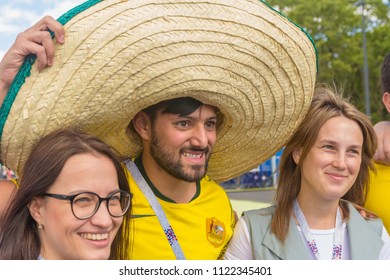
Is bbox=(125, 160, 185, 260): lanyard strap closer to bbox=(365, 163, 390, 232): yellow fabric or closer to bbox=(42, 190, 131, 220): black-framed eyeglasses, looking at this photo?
bbox=(42, 190, 131, 220): black-framed eyeglasses

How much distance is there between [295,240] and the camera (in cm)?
285

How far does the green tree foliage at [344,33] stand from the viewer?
87.4 feet

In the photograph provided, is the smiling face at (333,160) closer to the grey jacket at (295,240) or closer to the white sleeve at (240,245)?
the grey jacket at (295,240)

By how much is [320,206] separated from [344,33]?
26212mm

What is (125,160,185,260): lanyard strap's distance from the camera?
291cm

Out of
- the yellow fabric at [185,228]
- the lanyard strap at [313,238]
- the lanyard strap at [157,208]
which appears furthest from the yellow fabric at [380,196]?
the lanyard strap at [157,208]

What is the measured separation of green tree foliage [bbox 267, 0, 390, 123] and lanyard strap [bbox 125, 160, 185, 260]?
24236 millimetres

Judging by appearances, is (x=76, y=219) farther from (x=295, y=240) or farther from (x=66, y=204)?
(x=295, y=240)

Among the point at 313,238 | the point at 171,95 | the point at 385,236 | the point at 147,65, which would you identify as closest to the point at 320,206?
the point at 313,238

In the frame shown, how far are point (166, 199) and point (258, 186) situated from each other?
2224 cm

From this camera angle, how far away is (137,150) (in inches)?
131

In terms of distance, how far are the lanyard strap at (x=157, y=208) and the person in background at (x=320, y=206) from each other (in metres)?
0.28

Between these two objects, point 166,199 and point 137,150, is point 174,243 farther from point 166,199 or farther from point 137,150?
point 137,150
